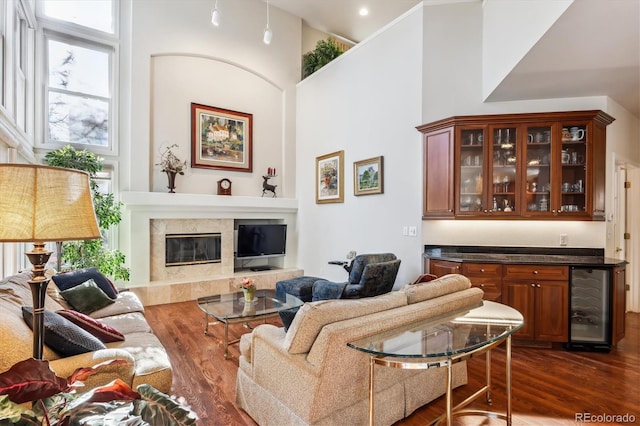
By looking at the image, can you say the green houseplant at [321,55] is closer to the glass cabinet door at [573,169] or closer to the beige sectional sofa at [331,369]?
the glass cabinet door at [573,169]

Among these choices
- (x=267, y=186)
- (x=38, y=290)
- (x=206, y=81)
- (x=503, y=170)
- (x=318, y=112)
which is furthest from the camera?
(x=267, y=186)

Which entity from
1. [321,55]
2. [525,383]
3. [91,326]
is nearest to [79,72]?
[321,55]

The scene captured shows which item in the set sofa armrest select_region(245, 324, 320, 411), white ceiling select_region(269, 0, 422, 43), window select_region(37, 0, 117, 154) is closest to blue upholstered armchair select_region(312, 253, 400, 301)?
sofa armrest select_region(245, 324, 320, 411)

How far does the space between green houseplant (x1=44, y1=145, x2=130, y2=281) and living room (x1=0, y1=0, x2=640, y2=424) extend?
356 millimetres

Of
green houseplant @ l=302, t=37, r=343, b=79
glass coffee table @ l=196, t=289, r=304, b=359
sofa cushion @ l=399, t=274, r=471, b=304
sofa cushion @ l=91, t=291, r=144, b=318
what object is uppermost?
green houseplant @ l=302, t=37, r=343, b=79

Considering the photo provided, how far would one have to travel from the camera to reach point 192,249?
5.83 m

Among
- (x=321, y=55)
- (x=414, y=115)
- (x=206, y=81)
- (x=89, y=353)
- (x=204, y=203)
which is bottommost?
(x=89, y=353)

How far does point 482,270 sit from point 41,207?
149 inches

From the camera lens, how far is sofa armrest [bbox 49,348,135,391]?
5.49 feet

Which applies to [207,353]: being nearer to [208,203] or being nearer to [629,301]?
[208,203]

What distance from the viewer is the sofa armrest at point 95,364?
1673mm

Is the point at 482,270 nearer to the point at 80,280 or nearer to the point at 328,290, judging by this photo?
the point at 328,290

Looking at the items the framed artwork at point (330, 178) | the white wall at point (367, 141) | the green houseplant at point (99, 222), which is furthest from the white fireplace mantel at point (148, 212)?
the white wall at point (367, 141)

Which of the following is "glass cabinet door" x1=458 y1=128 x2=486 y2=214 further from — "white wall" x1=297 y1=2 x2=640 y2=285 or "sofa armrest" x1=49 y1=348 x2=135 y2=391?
"sofa armrest" x1=49 y1=348 x2=135 y2=391
